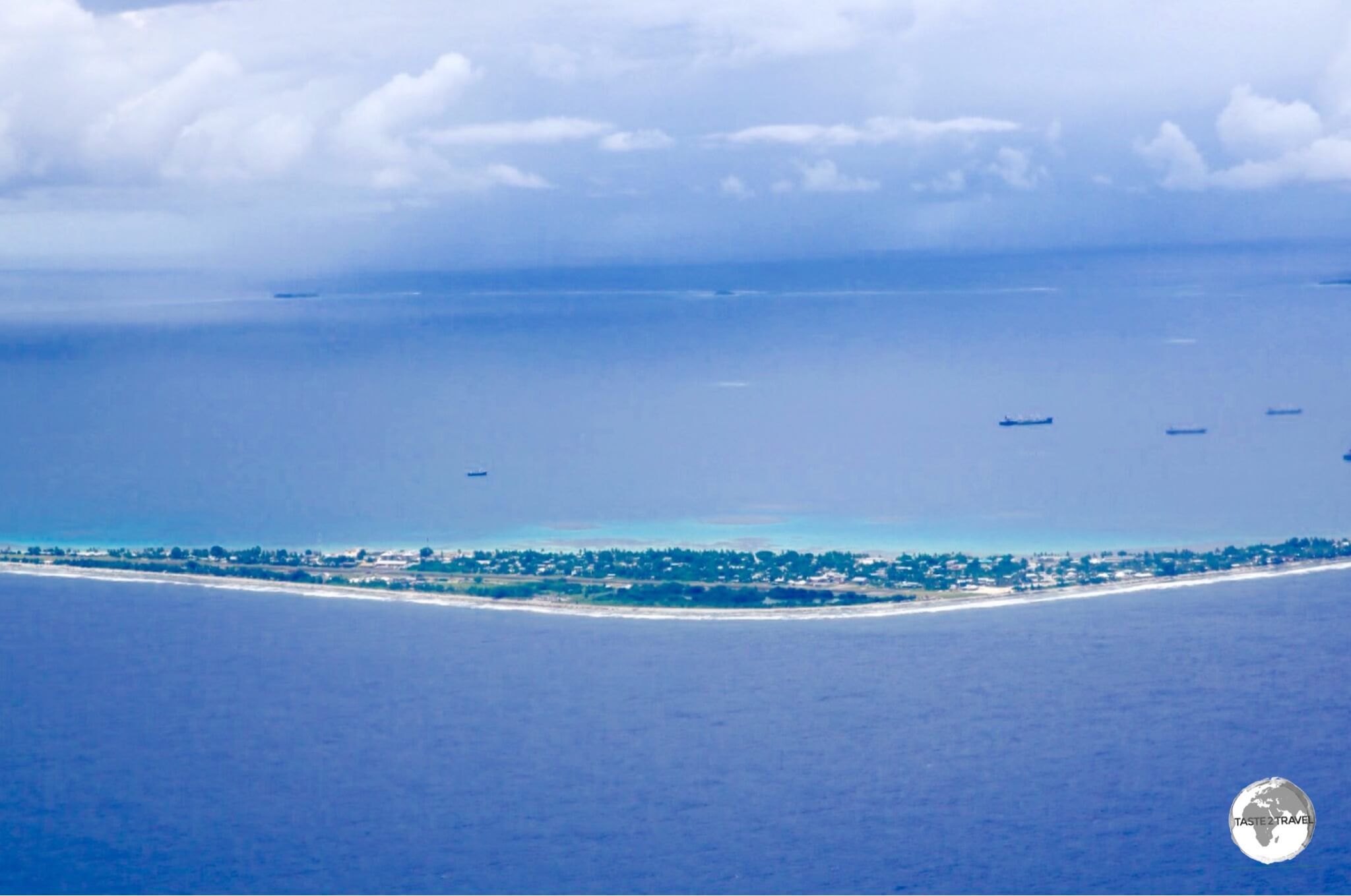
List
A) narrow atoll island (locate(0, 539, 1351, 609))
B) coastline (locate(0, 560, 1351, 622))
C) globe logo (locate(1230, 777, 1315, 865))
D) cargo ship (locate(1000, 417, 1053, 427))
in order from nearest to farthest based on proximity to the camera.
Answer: globe logo (locate(1230, 777, 1315, 865)) → coastline (locate(0, 560, 1351, 622)) → narrow atoll island (locate(0, 539, 1351, 609)) → cargo ship (locate(1000, 417, 1053, 427))

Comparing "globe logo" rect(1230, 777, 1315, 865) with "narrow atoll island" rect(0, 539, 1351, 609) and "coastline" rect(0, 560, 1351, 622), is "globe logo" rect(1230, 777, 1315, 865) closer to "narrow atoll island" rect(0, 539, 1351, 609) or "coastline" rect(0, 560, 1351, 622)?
"coastline" rect(0, 560, 1351, 622)

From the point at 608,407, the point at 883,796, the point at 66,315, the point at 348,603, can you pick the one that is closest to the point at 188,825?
the point at 883,796

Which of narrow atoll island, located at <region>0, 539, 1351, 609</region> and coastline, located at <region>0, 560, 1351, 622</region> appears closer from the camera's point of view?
coastline, located at <region>0, 560, 1351, 622</region>

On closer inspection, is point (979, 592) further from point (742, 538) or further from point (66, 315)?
point (66, 315)

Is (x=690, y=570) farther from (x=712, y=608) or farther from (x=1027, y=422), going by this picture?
(x=1027, y=422)

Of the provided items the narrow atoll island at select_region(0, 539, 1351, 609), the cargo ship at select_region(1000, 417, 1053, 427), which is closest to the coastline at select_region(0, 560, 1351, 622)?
the narrow atoll island at select_region(0, 539, 1351, 609)

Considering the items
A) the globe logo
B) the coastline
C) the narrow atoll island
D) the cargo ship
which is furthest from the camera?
the cargo ship
